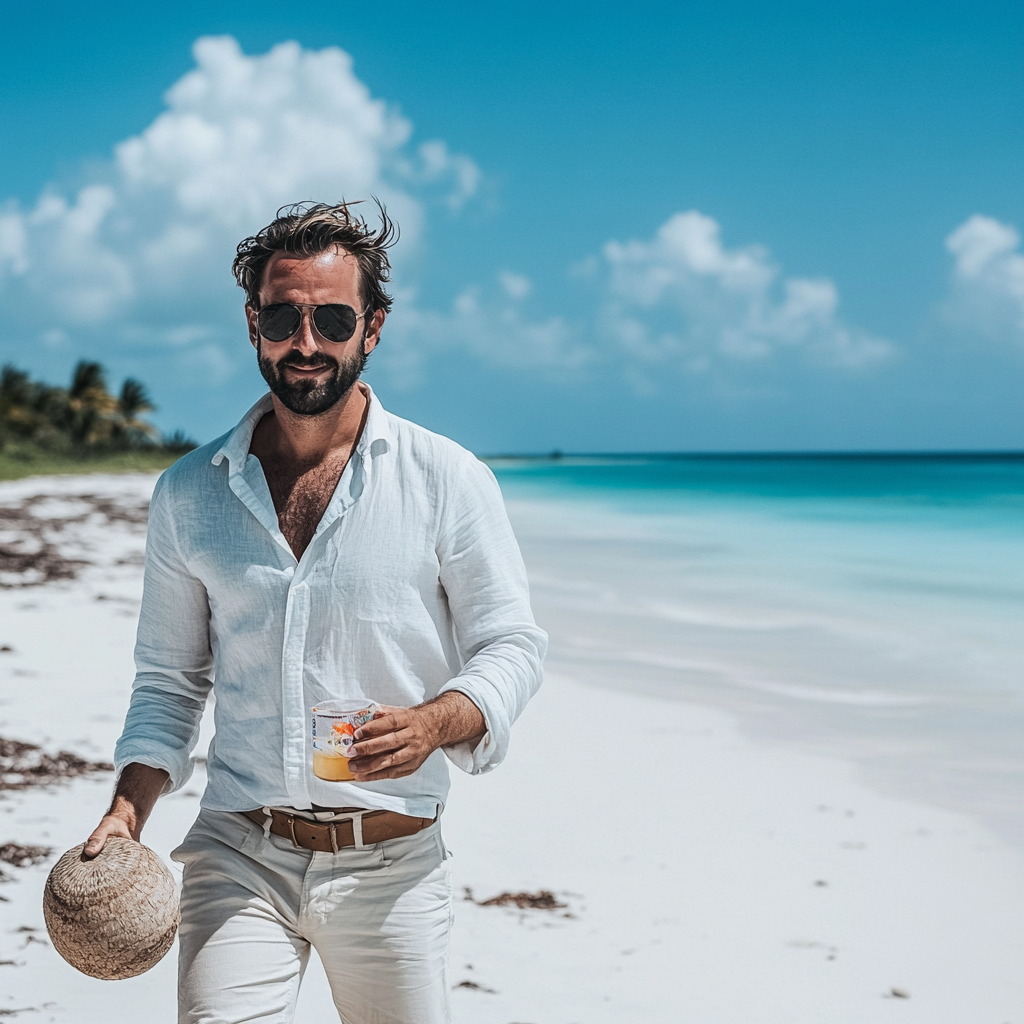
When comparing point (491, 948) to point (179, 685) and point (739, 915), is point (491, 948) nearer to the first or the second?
point (739, 915)

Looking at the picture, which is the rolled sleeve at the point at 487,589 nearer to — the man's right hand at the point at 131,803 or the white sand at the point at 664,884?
the man's right hand at the point at 131,803

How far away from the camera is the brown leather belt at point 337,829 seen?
2.50 metres

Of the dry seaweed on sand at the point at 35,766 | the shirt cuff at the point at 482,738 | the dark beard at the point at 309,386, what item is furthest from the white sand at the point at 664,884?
the dark beard at the point at 309,386

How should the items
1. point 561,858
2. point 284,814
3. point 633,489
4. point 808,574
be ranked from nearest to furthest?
point 284,814 → point 561,858 → point 808,574 → point 633,489

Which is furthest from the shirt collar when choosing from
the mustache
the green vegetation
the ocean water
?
the green vegetation

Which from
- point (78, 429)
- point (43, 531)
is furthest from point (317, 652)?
point (78, 429)

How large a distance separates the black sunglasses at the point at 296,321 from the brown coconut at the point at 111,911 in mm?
1171

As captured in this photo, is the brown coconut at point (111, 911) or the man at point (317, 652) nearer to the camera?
the brown coconut at point (111, 911)

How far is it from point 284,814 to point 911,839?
4.59 m

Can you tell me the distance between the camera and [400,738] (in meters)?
2.22

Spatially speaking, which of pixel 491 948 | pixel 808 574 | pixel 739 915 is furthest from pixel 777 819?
pixel 808 574

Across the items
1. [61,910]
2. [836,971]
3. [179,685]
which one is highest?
[179,685]

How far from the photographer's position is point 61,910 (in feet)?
7.67

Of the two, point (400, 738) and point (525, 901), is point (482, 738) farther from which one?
point (525, 901)
